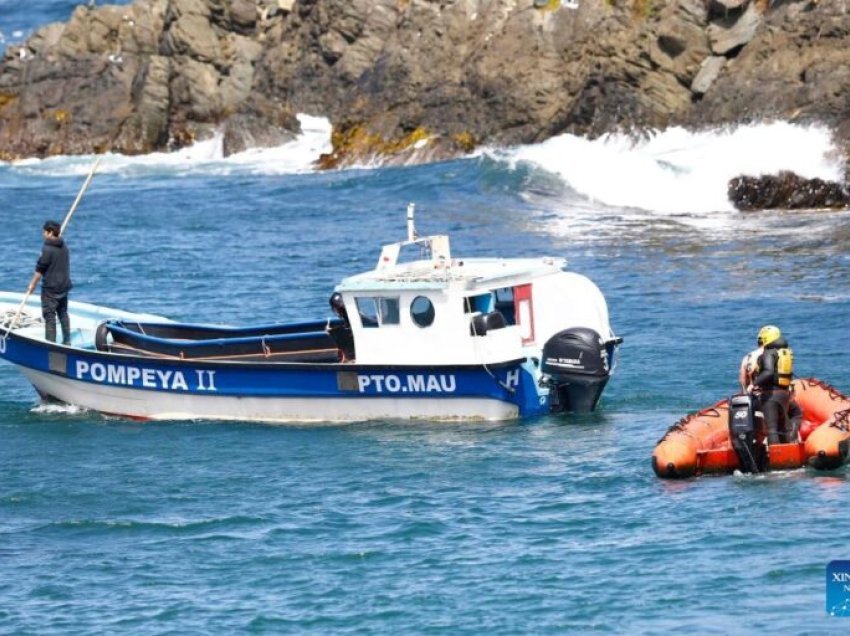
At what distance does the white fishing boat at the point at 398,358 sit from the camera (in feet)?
71.7

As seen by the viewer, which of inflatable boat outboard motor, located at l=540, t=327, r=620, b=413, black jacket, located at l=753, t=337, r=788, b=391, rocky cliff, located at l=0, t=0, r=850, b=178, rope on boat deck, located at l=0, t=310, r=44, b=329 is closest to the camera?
black jacket, located at l=753, t=337, r=788, b=391

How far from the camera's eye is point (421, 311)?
2206 centimetres

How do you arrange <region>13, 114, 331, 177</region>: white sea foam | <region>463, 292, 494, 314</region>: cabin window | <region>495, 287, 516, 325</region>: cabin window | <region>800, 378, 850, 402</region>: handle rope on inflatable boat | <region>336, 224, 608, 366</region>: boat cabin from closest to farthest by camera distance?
<region>800, 378, 850, 402</region>: handle rope on inflatable boat, <region>336, 224, 608, 366</region>: boat cabin, <region>463, 292, 494, 314</region>: cabin window, <region>495, 287, 516, 325</region>: cabin window, <region>13, 114, 331, 177</region>: white sea foam

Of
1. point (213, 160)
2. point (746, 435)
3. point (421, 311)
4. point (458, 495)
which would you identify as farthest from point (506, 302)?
point (213, 160)

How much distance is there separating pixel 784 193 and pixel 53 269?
1985 cm

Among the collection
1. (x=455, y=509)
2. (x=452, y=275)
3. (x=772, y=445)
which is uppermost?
(x=452, y=275)

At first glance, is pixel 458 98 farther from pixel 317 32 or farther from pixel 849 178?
pixel 849 178

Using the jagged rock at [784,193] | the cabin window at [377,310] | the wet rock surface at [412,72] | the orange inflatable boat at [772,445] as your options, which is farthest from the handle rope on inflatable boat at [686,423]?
the wet rock surface at [412,72]

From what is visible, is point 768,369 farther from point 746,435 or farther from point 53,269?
point 53,269

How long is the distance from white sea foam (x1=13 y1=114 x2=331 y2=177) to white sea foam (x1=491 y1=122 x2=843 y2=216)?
10341mm

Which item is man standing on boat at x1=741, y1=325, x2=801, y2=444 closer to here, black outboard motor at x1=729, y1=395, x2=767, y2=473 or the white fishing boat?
black outboard motor at x1=729, y1=395, x2=767, y2=473

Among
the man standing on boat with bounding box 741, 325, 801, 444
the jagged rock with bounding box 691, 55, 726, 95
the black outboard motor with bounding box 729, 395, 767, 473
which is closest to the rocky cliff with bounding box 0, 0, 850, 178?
→ the jagged rock with bounding box 691, 55, 726, 95

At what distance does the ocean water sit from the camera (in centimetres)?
1547

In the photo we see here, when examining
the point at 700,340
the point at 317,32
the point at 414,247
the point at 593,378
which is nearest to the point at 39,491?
the point at 593,378
